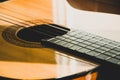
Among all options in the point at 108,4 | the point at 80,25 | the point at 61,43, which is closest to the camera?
the point at 61,43

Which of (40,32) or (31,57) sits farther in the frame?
(40,32)

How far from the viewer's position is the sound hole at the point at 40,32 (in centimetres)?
98

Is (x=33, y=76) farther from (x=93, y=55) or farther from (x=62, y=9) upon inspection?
(x=62, y=9)

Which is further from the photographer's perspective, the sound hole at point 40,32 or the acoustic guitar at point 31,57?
the sound hole at point 40,32

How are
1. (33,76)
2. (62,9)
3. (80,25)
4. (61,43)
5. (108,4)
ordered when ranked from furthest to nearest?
1. (108,4)
2. (62,9)
3. (80,25)
4. (61,43)
5. (33,76)

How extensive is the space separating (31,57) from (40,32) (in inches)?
6.1

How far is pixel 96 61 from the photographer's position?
82 cm

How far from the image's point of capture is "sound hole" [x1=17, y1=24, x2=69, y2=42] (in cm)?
98

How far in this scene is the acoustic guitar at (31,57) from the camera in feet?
2.59

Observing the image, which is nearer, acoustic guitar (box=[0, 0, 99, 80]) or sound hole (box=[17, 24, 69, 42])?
acoustic guitar (box=[0, 0, 99, 80])

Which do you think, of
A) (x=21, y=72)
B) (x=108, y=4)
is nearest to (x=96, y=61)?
(x=21, y=72)

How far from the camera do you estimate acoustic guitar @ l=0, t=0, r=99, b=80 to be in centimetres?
79

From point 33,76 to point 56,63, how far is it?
10 cm

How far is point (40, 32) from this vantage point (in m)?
1.00
